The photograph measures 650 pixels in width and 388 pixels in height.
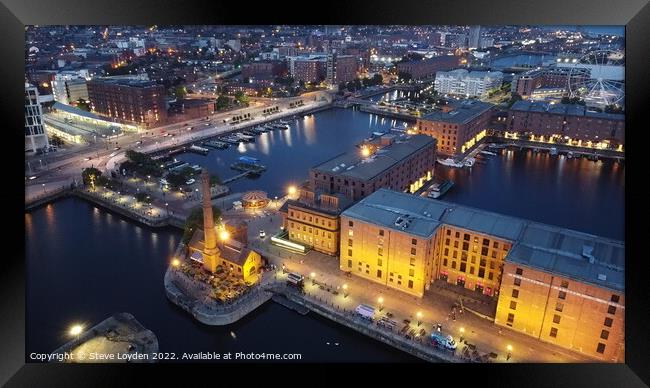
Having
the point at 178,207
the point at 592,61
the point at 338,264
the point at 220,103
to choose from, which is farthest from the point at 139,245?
the point at 592,61

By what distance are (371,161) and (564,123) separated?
11679mm

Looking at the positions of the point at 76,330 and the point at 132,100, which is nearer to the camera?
the point at 76,330

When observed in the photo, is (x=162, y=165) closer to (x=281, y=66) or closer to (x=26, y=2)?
(x=26, y=2)

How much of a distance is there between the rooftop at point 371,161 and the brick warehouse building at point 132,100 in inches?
506

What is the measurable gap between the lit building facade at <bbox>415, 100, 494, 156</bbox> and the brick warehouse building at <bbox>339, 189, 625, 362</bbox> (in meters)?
9.15

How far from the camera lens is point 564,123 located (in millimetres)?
20031

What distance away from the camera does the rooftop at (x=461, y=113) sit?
1879cm

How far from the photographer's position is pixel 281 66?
1426 inches

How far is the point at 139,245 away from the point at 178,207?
233 cm

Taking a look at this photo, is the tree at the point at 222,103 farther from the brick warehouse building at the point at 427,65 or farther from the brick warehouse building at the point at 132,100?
the brick warehouse building at the point at 427,65

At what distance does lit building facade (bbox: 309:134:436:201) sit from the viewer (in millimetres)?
12461

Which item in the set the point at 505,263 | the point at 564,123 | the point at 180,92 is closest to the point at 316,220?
the point at 505,263

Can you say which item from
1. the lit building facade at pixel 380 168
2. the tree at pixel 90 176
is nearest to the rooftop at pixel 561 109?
the lit building facade at pixel 380 168

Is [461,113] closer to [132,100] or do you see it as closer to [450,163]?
[450,163]
